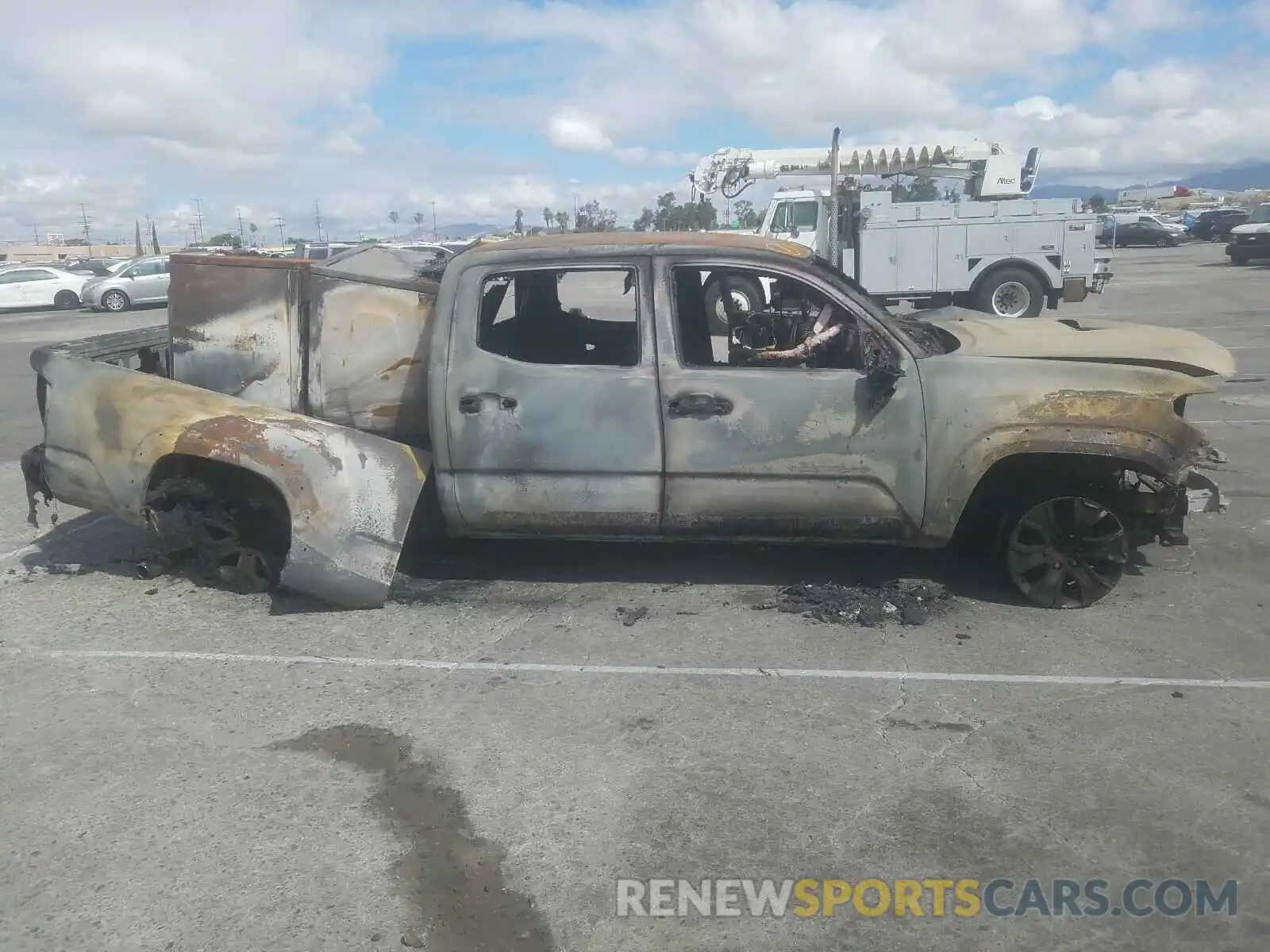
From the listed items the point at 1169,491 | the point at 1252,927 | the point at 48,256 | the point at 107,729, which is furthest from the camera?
the point at 48,256

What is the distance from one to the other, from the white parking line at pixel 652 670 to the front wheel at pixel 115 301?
1101 inches

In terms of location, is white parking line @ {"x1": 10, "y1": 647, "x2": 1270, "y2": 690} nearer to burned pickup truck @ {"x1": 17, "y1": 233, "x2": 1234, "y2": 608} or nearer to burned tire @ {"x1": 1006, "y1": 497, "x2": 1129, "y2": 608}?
burned pickup truck @ {"x1": 17, "y1": 233, "x2": 1234, "y2": 608}

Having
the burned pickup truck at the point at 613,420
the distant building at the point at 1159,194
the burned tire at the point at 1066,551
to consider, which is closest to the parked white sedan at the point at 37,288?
the burned pickup truck at the point at 613,420

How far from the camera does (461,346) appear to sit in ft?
16.9

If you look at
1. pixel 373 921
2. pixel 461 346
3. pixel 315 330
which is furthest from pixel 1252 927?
pixel 315 330

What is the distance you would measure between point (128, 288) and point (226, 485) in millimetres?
27694

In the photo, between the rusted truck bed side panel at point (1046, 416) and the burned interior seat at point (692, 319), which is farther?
the burned interior seat at point (692, 319)

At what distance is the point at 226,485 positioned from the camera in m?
5.41

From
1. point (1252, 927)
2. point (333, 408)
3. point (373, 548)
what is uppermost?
point (333, 408)

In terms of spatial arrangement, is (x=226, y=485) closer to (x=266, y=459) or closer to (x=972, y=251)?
(x=266, y=459)

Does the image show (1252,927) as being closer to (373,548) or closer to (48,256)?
(373,548)

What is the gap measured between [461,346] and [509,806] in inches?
94.2

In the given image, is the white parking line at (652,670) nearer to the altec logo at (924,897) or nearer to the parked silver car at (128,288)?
the altec logo at (924,897)

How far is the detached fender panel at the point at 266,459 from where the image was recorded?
197 inches
